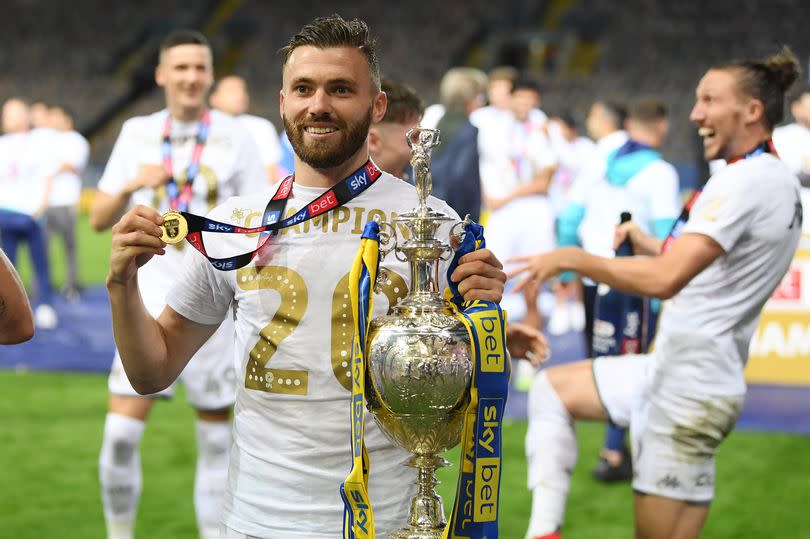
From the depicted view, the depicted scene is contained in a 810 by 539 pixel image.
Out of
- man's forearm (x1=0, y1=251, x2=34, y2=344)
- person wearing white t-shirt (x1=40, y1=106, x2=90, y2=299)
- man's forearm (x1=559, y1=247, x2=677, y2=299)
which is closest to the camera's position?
man's forearm (x1=0, y1=251, x2=34, y2=344)

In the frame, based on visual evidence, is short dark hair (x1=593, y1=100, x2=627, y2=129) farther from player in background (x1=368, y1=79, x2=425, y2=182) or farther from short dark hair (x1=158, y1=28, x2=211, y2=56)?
player in background (x1=368, y1=79, x2=425, y2=182)

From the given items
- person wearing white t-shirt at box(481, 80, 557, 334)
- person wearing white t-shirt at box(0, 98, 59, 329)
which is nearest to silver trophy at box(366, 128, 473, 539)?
person wearing white t-shirt at box(481, 80, 557, 334)

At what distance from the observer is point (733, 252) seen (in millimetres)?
3590

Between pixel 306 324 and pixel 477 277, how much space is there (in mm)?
438

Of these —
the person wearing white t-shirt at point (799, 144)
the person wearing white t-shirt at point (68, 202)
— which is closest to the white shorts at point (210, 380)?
the person wearing white t-shirt at point (799, 144)

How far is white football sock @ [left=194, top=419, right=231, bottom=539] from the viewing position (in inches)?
174

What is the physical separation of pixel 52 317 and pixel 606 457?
255 inches

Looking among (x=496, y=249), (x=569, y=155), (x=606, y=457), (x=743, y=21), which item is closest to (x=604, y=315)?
(x=606, y=457)

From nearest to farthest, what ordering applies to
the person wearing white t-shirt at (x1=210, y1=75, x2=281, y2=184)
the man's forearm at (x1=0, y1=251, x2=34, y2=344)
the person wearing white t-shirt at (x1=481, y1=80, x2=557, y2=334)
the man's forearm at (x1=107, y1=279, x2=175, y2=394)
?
the man's forearm at (x1=107, y1=279, x2=175, y2=394), the man's forearm at (x1=0, y1=251, x2=34, y2=344), the person wearing white t-shirt at (x1=481, y1=80, x2=557, y2=334), the person wearing white t-shirt at (x1=210, y1=75, x2=281, y2=184)

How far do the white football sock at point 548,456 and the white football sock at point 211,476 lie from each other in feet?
4.11

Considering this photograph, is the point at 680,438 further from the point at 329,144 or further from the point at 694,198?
the point at 329,144

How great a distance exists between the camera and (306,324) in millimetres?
2443

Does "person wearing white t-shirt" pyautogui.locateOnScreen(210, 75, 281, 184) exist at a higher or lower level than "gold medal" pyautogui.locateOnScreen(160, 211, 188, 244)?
higher

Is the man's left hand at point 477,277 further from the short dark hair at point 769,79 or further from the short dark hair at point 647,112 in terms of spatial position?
the short dark hair at point 647,112
